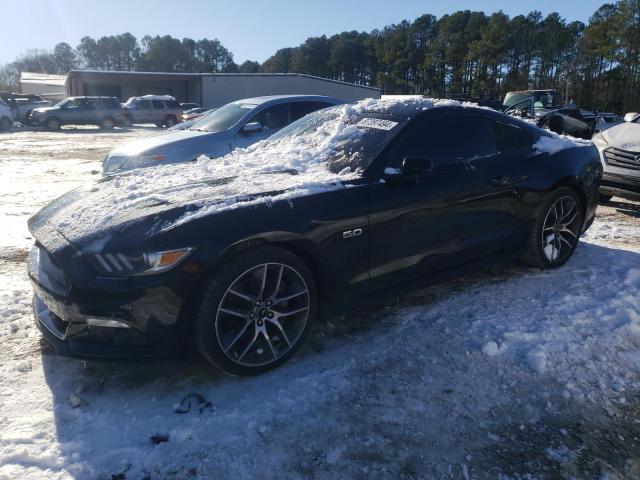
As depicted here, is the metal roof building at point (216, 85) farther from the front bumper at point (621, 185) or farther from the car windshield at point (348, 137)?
the car windshield at point (348, 137)

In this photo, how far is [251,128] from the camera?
Result: 7.13 metres

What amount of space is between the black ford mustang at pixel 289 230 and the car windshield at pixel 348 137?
0.01 meters

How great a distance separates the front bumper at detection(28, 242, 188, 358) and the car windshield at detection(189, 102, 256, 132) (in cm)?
508

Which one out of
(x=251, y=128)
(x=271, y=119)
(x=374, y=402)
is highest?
(x=271, y=119)

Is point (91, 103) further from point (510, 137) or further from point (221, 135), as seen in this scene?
point (510, 137)

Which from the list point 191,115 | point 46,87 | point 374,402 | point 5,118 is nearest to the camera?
point 374,402

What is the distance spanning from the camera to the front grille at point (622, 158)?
6.33 meters

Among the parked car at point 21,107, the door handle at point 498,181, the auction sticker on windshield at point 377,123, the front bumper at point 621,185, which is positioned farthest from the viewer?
the parked car at point 21,107

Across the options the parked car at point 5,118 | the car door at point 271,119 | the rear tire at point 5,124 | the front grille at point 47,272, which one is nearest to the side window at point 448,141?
the front grille at point 47,272

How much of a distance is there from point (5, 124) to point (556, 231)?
26.3 meters

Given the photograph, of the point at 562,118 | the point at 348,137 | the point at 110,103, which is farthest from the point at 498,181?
the point at 110,103

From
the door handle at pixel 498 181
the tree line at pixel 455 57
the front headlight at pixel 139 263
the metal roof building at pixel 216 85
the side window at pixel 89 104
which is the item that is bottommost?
the front headlight at pixel 139 263

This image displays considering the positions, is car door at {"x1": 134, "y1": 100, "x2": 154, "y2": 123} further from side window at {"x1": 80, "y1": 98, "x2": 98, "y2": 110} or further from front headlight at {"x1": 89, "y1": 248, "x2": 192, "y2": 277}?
front headlight at {"x1": 89, "y1": 248, "x2": 192, "y2": 277}

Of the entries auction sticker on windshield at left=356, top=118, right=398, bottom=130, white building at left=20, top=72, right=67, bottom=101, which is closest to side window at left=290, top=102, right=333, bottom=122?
auction sticker on windshield at left=356, top=118, right=398, bottom=130
